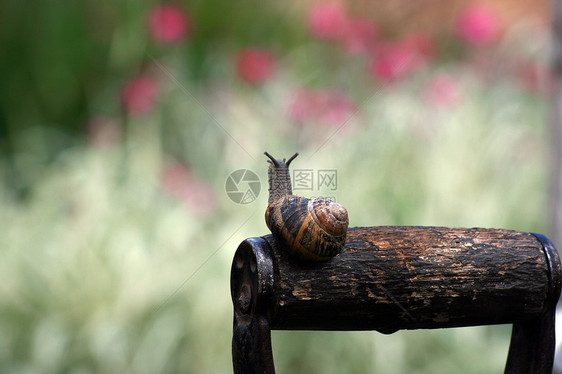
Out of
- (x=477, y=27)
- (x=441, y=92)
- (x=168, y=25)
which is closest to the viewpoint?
(x=168, y=25)

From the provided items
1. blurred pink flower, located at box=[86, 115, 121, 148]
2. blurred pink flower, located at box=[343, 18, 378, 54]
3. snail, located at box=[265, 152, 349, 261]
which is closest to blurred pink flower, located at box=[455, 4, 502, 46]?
blurred pink flower, located at box=[343, 18, 378, 54]

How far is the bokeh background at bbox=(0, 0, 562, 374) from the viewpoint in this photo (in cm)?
202

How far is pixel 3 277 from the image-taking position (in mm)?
2062

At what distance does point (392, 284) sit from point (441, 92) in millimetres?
2247

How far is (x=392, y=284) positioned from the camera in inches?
36.9

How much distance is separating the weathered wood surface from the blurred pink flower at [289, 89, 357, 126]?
1.68 m

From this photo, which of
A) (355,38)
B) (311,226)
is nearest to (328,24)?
(355,38)

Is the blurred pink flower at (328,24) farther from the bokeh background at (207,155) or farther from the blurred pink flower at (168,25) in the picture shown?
the blurred pink flower at (168,25)

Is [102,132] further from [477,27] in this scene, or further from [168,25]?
[477,27]

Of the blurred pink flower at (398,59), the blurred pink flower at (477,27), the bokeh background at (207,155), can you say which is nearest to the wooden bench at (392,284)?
the bokeh background at (207,155)

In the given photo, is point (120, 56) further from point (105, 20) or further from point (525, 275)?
point (525, 275)

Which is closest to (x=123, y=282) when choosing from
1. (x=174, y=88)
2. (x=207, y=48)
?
(x=174, y=88)

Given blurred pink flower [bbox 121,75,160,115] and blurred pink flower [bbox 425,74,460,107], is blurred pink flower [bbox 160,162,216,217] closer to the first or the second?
blurred pink flower [bbox 121,75,160,115]

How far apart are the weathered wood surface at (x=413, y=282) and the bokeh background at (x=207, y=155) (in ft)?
0.79
